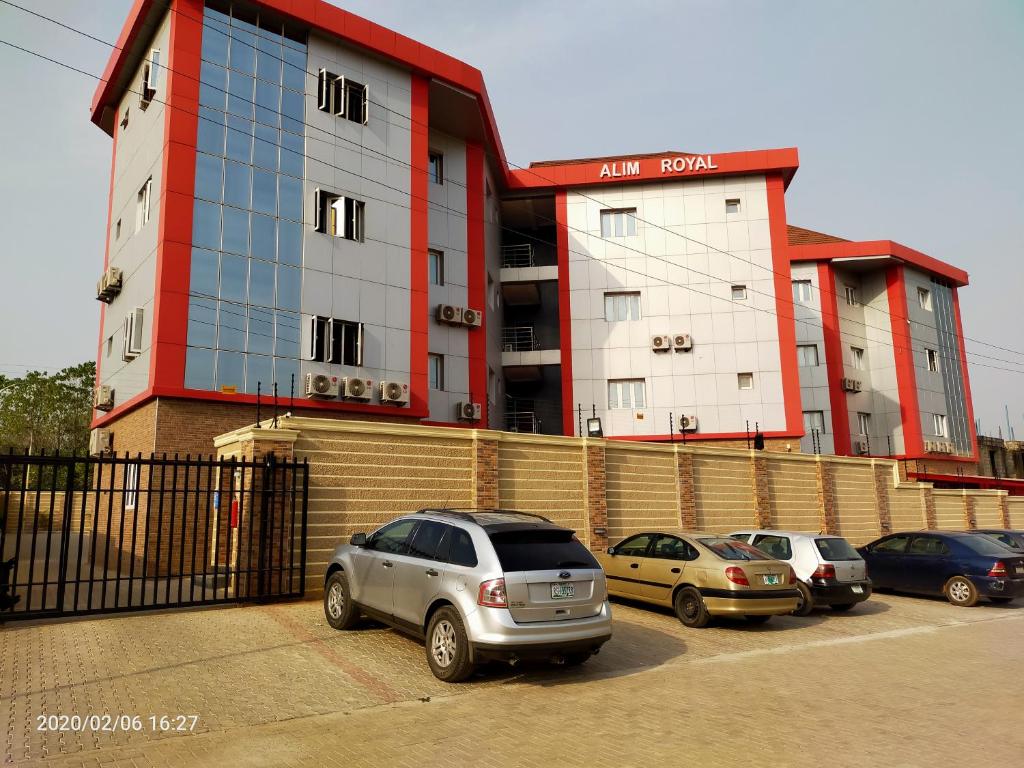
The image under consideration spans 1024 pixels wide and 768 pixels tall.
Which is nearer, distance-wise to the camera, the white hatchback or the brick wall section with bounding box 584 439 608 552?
the white hatchback

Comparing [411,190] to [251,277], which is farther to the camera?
[411,190]

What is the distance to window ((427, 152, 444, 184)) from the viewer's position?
2712 cm

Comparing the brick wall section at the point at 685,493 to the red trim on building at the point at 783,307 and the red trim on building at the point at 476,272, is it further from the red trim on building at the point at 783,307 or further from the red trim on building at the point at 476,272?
the red trim on building at the point at 783,307

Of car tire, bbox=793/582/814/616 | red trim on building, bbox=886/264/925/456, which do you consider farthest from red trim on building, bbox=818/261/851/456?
car tire, bbox=793/582/814/616

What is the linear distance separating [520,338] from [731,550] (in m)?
25.3

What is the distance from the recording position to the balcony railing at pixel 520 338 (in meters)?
34.2

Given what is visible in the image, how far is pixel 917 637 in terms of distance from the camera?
1105cm

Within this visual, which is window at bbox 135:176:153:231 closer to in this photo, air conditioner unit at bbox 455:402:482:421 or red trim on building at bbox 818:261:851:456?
air conditioner unit at bbox 455:402:482:421

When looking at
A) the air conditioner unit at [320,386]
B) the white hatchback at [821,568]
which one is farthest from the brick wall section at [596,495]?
the air conditioner unit at [320,386]

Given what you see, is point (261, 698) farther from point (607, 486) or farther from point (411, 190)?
point (411, 190)

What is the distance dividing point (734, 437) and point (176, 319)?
2192 cm

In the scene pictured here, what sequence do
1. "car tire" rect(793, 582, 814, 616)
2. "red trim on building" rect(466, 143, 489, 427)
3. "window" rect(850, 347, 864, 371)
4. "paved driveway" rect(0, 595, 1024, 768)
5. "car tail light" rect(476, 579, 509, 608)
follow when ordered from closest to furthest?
"paved driveway" rect(0, 595, 1024, 768) < "car tail light" rect(476, 579, 509, 608) < "car tire" rect(793, 582, 814, 616) < "red trim on building" rect(466, 143, 489, 427) < "window" rect(850, 347, 864, 371)

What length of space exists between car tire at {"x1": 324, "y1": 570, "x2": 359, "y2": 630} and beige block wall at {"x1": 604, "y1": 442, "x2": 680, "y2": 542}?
8.02 m

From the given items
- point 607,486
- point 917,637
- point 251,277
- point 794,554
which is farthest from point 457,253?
point 917,637
